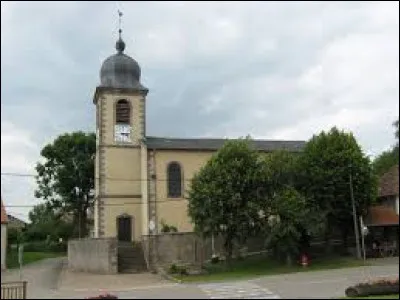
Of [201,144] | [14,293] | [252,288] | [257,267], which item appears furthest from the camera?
[201,144]

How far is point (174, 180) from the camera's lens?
164 feet

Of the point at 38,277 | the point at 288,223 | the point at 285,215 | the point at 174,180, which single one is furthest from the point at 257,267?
the point at 38,277

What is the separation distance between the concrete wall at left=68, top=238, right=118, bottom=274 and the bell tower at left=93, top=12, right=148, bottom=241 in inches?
146

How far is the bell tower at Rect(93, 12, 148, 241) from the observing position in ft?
160

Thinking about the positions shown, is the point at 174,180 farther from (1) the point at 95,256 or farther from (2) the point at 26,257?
(2) the point at 26,257

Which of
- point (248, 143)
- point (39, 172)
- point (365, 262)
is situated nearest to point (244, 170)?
point (248, 143)

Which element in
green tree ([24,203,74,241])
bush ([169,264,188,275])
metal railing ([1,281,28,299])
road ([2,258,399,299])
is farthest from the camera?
green tree ([24,203,74,241])

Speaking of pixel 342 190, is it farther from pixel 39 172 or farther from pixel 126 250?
pixel 39 172

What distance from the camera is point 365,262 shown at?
40.2m

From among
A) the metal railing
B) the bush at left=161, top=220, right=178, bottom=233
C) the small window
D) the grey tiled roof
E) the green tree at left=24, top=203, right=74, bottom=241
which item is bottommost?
the metal railing

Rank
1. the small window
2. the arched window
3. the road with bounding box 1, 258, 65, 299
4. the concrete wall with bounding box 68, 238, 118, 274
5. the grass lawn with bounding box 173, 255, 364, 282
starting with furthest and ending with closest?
the small window → the arched window → the concrete wall with bounding box 68, 238, 118, 274 → the grass lawn with bounding box 173, 255, 364, 282 → the road with bounding box 1, 258, 65, 299

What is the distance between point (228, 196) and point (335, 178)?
7389mm

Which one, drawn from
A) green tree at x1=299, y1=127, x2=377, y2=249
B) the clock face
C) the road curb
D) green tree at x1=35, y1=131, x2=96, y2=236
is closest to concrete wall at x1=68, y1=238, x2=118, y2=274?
the road curb

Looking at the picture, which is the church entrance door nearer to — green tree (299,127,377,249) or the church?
the church
